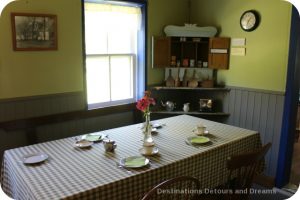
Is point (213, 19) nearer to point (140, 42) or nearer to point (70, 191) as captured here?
point (140, 42)

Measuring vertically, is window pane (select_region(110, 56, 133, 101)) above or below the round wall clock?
below

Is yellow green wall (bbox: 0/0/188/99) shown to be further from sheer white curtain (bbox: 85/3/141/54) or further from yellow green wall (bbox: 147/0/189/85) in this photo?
yellow green wall (bbox: 147/0/189/85)

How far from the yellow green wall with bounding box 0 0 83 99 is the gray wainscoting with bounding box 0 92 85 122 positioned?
2.1 inches

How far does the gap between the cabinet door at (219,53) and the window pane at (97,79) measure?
133 centimetres

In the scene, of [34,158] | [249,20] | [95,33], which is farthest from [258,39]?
[34,158]

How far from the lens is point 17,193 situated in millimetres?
1693

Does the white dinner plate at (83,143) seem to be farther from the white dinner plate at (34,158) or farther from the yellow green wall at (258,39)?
the yellow green wall at (258,39)

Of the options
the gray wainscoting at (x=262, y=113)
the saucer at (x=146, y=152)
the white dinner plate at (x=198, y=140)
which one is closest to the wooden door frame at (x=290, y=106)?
the gray wainscoting at (x=262, y=113)

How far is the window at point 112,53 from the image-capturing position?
3193 millimetres

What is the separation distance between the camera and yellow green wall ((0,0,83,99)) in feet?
8.47

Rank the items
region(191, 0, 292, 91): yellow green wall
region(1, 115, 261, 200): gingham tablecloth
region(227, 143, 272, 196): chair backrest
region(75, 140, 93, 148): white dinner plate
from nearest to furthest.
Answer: region(1, 115, 261, 200): gingham tablecloth < region(227, 143, 272, 196): chair backrest < region(75, 140, 93, 148): white dinner plate < region(191, 0, 292, 91): yellow green wall

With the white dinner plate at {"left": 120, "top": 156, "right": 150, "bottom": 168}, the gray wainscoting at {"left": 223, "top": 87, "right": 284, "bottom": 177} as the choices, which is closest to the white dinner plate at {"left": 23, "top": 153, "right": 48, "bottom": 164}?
the white dinner plate at {"left": 120, "top": 156, "right": 150, "bottom": 168}

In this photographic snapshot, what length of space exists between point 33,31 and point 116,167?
1.71m

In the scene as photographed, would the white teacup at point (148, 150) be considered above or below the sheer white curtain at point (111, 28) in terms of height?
below
